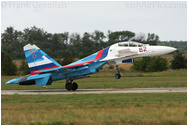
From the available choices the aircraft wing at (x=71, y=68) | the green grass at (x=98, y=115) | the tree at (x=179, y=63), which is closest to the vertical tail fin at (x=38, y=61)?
the aircraft wing at (x=71, y=68)

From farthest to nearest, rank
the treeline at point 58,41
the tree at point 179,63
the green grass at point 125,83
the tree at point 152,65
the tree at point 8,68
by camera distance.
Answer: the treeline at point 58,41
the tree at point 179,63
the tree at point 8,68
the tree at point 152,65
the green grass at point 125,83

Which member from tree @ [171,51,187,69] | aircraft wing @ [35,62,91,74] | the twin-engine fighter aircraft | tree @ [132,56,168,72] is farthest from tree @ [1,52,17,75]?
aircraft wing @ [35,62,91,74]

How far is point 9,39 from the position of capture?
122 m

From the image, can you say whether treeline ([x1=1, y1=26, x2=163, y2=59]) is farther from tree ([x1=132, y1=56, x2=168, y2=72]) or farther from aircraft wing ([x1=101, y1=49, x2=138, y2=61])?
aircraft wing ([x1=101, y1=49, x2=138, y2=61])

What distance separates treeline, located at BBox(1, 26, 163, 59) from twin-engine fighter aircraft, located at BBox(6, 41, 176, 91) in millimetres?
64334

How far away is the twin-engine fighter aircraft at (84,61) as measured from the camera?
27562 mm

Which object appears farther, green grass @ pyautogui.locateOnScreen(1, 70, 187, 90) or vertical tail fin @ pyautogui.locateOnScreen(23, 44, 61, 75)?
green grass @ pyautogui.locateOnScreen(1, 70, 187, 90)

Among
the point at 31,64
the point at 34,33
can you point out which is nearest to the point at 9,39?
the point at 34,33

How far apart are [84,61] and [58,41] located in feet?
280

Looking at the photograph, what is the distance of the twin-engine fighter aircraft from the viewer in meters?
27.6

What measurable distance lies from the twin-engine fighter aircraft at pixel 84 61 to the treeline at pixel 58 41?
6433 centimetres

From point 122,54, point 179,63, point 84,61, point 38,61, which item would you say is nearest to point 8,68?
point 179,63

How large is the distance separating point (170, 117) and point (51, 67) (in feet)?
53.2

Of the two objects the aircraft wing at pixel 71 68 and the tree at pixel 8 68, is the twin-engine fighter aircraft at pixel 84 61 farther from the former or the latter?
the tree at pixel 8 68
